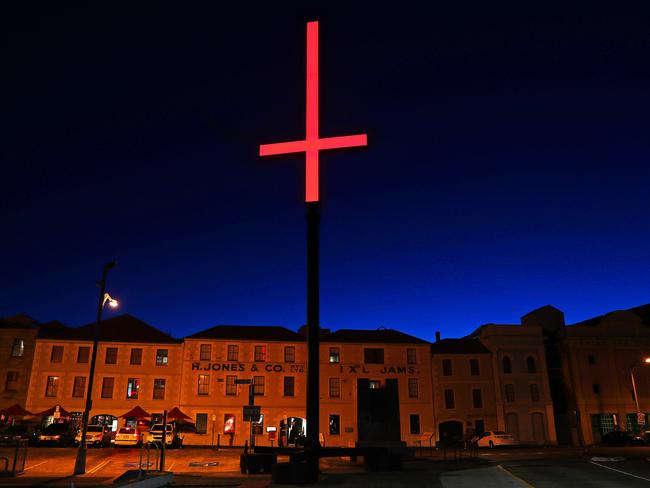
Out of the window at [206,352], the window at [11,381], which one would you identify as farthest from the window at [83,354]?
the window at [206,352]

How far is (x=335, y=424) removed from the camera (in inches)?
2064

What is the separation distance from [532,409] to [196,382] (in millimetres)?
33157

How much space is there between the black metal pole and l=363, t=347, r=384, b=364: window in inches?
1399

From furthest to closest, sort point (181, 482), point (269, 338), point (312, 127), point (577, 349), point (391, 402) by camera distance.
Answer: point (577, 349) → point (269, 338) → point (391, 402) → point (312, 127) → point (181, 482)

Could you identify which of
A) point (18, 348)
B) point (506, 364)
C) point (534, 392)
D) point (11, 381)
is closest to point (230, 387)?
point (11, 381)

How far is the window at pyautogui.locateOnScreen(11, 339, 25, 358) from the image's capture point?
165 ft

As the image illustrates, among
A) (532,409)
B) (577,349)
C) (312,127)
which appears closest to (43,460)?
(312,127)

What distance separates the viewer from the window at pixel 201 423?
164 feet

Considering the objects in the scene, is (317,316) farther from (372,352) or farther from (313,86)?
(372,352)

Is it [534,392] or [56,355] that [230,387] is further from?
[534,392]

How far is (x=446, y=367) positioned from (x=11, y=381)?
4082 centimetres

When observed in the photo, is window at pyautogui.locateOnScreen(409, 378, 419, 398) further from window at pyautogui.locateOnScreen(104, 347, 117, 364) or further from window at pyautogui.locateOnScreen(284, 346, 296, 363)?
window at pyautogui.locateOnScreen(104, 347, 117, 364)

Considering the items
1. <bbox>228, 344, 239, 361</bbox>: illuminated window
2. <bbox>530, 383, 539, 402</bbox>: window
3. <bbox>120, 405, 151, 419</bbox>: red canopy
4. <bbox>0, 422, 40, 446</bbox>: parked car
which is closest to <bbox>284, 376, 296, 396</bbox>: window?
<bbox>228, 344, 239, 361</bbox>: illuminated window

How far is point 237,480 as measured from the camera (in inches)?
813
